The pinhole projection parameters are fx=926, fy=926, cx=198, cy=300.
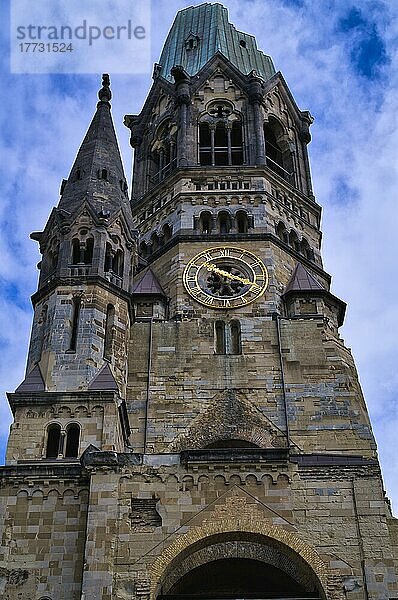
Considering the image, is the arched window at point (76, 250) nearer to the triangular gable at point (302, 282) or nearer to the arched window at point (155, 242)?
the arched window at point (155, 242)

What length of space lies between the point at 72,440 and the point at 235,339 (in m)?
8.91

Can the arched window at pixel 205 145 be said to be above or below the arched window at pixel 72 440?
above

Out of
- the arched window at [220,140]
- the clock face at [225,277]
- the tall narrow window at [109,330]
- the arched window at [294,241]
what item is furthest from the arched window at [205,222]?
the tall narrow window at [109,330]

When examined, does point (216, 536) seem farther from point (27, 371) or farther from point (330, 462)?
point (27, 371)

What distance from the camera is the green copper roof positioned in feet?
153

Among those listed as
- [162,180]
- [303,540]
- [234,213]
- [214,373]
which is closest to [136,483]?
[303,540]

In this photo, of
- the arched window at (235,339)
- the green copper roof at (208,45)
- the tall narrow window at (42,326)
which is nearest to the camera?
the tall narrow window at (42,326)

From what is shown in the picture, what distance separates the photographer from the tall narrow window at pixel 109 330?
95.2 ft

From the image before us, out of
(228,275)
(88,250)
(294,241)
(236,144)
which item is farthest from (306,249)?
(88,250)

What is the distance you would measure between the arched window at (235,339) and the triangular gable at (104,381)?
609cm

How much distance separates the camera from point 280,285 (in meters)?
34.9

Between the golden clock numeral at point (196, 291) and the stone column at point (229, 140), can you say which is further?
the stone column at point (229, 140)

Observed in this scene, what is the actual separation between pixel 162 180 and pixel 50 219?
8.28 metres

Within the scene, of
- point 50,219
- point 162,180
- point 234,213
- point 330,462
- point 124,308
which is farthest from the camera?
point 162,180
